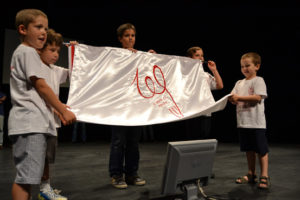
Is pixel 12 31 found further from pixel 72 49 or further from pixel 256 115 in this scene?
→ pixel 256 115

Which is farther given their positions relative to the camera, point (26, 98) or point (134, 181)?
point (134, 181)

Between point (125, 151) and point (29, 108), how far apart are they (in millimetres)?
1220

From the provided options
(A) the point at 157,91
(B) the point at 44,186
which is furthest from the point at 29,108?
(A) the point at 157,91

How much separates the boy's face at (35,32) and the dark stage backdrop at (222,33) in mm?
5255

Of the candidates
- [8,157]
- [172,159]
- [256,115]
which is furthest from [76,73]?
[8,157]

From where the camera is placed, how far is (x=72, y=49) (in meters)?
2.24

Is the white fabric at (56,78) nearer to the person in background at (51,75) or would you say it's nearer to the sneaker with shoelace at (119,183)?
the person in background at (51,75)

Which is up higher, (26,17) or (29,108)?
(26,17)

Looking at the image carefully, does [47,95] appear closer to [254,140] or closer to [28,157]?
[28,157]

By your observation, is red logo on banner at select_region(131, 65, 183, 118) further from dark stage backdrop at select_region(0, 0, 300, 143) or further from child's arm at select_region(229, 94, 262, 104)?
dark stage backdrop at select_region(0, 0, 300, 143)

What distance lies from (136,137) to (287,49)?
5802mm

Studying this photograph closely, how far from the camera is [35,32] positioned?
1.52 metres

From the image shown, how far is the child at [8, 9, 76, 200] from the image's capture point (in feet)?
4.77

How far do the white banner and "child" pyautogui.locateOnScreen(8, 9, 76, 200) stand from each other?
47 centimetres
